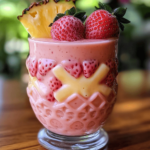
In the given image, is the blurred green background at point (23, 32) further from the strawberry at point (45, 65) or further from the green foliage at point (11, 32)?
the strawberry at point (45, 65)

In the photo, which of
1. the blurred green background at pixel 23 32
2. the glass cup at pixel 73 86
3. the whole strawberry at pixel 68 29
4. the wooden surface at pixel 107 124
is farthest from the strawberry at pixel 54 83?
the blurred green background at pixel 23 32

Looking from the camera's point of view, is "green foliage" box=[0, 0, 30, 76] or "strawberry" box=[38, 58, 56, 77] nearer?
"strawberry" box=[38, 58, 56, 77]

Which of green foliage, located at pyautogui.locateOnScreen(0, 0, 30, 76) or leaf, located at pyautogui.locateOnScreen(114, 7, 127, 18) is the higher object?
leaf, located at pyautogui.locateOnScreen(114, 7, 127, 18)

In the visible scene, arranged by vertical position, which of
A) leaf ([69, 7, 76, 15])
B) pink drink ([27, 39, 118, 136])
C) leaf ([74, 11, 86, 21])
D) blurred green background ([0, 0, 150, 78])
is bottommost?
blurred green background ([0, 0, 150, 78])

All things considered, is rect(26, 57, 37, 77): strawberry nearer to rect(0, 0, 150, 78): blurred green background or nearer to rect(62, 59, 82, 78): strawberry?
rect(62, 59, 82, 78): strawberry

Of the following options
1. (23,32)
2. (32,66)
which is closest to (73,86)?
(32,66)

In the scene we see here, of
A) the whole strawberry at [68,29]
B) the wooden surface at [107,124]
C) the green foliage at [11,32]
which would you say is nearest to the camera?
the whole strawberry at [68,29]

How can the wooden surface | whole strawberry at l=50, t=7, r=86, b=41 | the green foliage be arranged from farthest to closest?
the green foliage
the wooden surface
whole strawberry at l=50, t=7, r=86, b=41

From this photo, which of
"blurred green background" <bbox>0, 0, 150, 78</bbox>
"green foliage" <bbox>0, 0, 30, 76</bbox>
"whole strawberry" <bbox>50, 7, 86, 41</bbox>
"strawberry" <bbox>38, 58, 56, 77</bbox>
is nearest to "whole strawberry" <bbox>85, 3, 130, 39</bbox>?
"whole strawberry" <bbox>50, 7, 86, 41</bbox>
